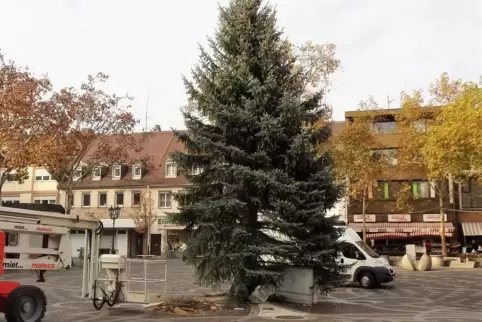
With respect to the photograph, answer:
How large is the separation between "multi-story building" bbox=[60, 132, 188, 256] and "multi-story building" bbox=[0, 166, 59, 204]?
1781 millimetres

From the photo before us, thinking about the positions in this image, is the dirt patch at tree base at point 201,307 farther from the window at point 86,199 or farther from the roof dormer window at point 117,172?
the window at point 86,199

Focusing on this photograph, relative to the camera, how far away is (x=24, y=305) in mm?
12156

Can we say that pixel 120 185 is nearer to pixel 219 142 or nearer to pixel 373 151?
pixel 373 151

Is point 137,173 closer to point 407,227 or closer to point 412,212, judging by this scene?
point 407,227

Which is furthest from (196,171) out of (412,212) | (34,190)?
(34,190)

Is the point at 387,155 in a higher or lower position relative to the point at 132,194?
higher

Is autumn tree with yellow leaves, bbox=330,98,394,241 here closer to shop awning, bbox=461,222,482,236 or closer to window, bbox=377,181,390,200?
window, bbox=377,181,390,200

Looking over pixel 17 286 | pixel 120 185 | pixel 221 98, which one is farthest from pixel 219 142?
pixel 120 185

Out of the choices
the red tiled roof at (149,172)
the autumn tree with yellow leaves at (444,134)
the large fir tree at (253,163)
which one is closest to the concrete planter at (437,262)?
the autumn tree with yellow leaves at (444,134)

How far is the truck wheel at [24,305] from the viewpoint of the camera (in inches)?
469

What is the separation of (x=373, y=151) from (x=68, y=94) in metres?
22.7

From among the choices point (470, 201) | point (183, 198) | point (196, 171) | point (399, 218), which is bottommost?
point (183, 198)

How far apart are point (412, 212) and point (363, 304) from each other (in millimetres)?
33133

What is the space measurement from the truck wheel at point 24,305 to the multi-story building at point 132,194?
44.5 m
